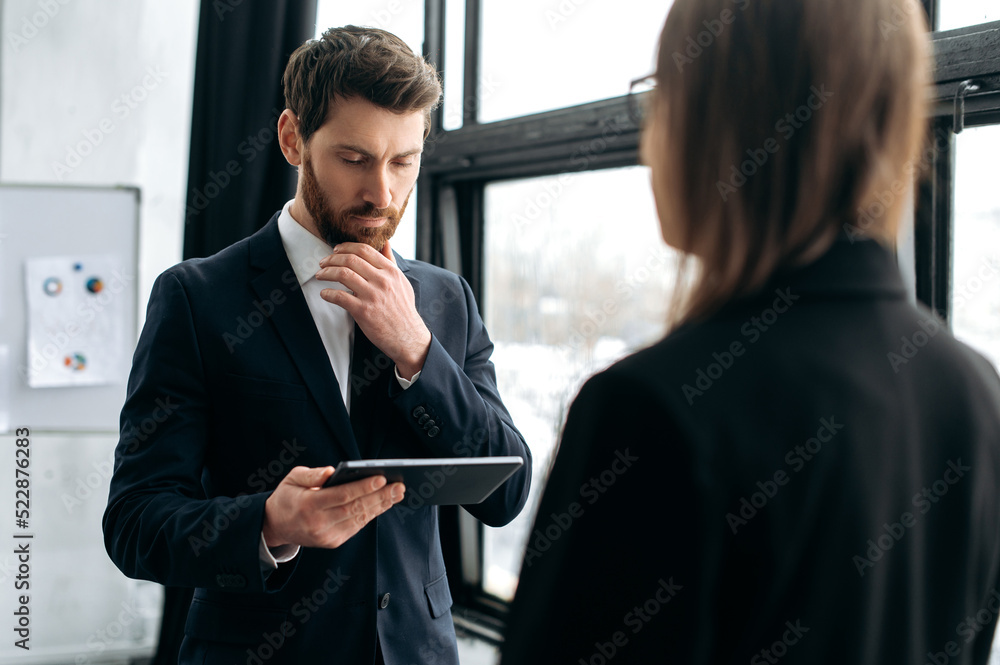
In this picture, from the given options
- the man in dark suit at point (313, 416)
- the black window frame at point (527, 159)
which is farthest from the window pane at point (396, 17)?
the man in dark suit at point (313, 416)

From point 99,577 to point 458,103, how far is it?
2.09 m

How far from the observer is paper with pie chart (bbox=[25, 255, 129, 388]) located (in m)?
2.46

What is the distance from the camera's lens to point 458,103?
241 cm

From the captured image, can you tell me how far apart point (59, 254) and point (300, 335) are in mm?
1719

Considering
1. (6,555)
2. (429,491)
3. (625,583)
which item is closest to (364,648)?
(429,491)

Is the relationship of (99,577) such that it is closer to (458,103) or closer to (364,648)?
(364,648)

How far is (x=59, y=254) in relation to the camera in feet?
8.13

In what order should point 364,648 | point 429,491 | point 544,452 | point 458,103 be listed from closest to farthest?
1. point 429,491
2. point 364,648
3. point 544,452
4. point 458,103
